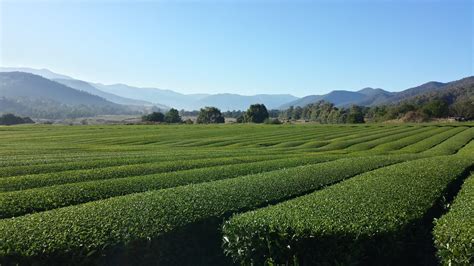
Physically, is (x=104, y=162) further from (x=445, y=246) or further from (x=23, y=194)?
(x=445, y=246)

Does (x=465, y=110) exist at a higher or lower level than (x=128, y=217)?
higher

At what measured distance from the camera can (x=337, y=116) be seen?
146 m

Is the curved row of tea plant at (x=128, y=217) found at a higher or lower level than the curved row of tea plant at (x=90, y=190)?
higher

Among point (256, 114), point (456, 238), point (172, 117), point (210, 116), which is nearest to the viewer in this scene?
point (456, 238)

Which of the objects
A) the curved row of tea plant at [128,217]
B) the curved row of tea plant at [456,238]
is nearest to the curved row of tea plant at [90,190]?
the curved row of tea plant at [128,217]

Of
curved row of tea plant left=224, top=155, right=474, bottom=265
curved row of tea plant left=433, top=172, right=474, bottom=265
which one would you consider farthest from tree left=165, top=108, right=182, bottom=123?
curved row of tea plant left=433, top=172, right=474, bottom=265

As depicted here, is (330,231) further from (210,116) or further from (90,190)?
(210,116)

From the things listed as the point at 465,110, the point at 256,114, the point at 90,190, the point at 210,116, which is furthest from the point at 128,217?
the point at 210,116

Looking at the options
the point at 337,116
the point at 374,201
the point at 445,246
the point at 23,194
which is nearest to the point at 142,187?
the point at 23,194

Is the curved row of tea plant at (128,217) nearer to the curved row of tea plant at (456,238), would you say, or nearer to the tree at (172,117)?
the curved row of tea plant at (456,238)

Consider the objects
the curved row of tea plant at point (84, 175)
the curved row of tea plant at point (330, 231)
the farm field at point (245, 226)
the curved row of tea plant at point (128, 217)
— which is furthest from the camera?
the curved row of tea plant at point (84, 175)

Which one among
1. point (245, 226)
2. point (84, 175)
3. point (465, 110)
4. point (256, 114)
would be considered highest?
point (465, 110)

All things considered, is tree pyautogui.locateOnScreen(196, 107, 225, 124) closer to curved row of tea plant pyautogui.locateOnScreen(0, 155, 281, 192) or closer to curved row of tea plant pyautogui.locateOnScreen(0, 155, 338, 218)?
curved row of tea plant pyautogui.locateOnScreen(0, 155, 281, 192)

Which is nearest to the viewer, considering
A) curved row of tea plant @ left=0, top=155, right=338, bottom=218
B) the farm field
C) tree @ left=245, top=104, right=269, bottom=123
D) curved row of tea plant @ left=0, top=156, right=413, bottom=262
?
curved row of tea plant @ left=0, top=156, right=413, bottom=262
